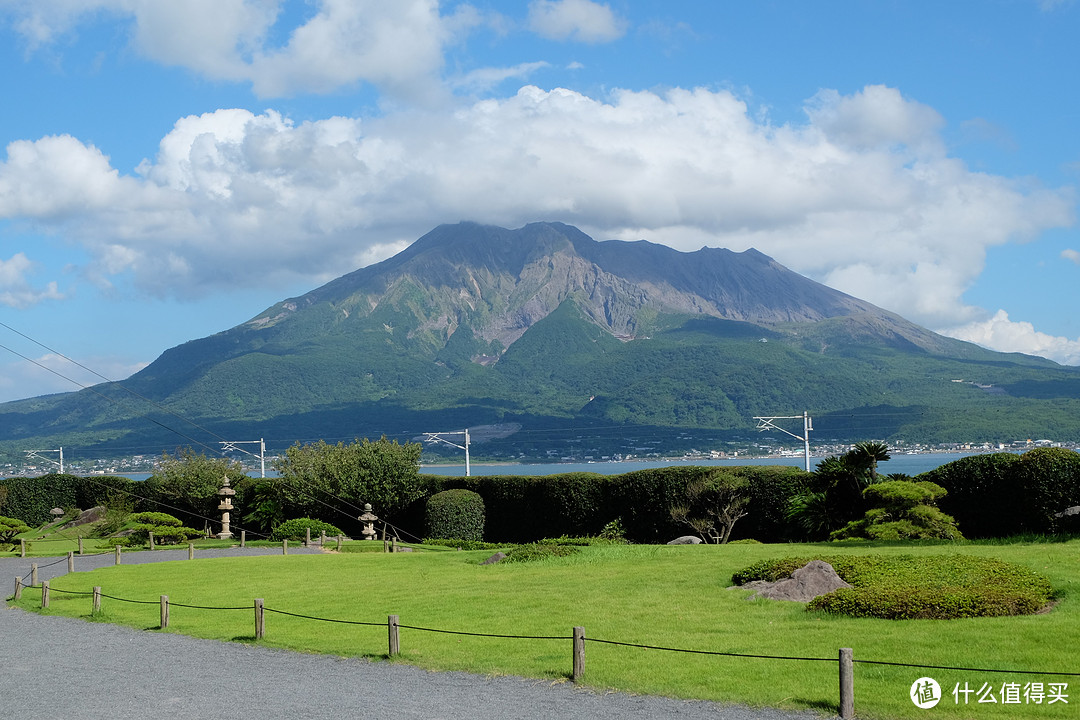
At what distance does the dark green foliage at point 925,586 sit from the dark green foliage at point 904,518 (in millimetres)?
6845

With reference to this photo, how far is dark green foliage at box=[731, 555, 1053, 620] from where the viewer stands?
15125 mm

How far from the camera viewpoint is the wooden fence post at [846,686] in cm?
1070

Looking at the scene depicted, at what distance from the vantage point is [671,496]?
36.3 m

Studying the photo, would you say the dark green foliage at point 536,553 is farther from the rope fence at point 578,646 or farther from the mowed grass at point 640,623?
the rope fence at point 578,646

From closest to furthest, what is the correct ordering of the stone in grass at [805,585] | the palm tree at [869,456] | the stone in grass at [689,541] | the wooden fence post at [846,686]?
the wooden fence post at [846,686]
the stone in grass at [805,585]
the palm tree at [869,456]
the stone in grass at [689,541]

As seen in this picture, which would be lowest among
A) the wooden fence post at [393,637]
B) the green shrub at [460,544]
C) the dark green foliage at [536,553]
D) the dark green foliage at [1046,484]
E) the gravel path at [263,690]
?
the green shrub at [460,544]

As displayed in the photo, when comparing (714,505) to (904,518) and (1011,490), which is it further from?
(1011,490)

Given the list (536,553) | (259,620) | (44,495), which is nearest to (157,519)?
(44,495)

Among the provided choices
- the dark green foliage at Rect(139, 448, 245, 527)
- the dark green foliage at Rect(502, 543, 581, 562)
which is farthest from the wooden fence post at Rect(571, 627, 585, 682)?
the dark green foliage at Rect(139, 448, 245, 527)

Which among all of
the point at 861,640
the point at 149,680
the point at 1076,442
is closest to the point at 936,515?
the point at 861,640

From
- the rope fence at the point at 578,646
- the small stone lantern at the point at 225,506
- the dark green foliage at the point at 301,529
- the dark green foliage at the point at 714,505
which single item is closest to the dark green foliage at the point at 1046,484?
the dark green foliage at the point at 714,505

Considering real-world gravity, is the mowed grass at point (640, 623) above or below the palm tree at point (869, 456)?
below

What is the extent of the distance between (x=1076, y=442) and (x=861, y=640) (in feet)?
439

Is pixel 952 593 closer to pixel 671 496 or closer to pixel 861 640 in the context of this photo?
pixel 861 640
